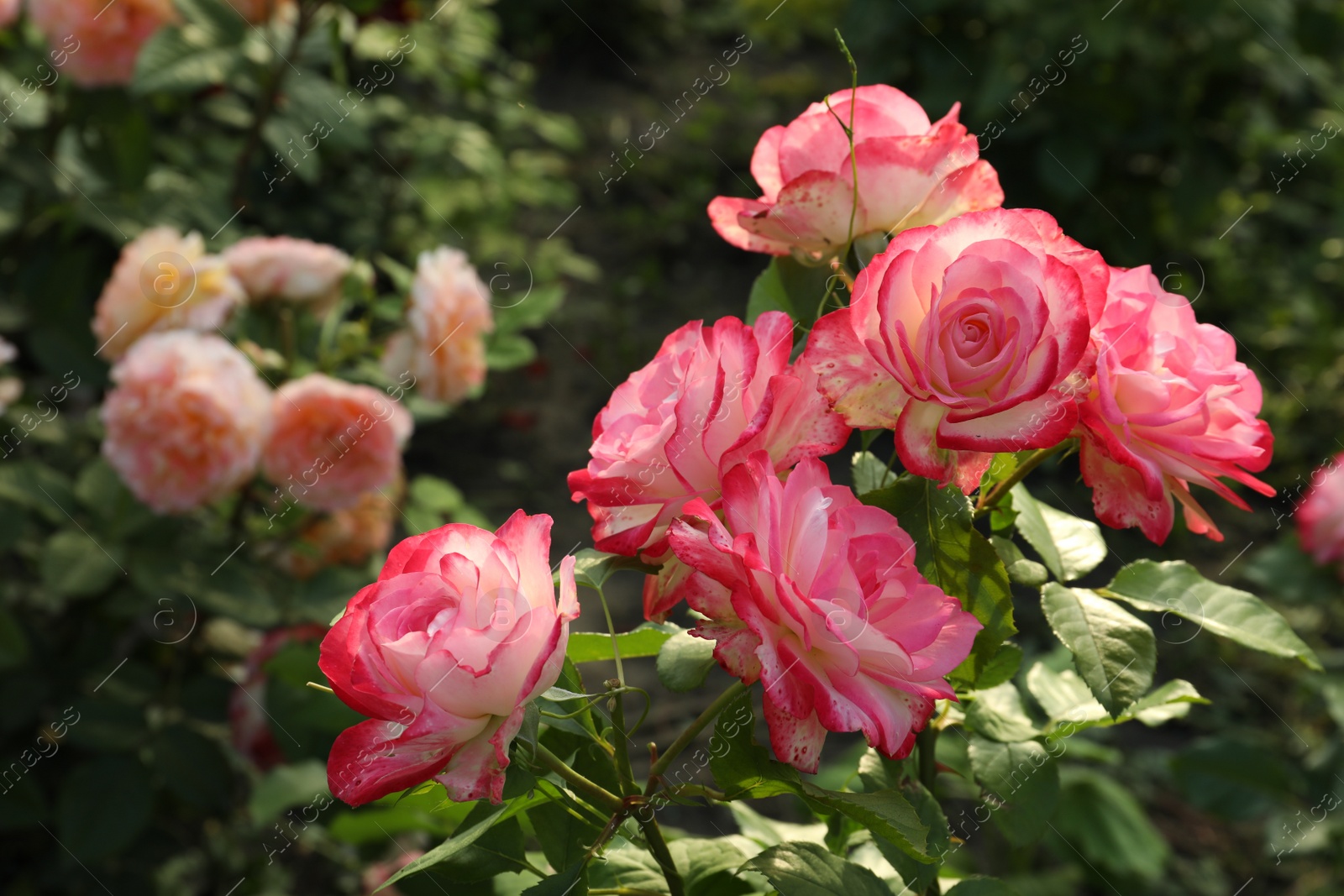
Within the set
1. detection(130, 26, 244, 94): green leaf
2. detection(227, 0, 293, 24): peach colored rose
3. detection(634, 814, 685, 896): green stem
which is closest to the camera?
detection(634, 814, 685, 896): green stem

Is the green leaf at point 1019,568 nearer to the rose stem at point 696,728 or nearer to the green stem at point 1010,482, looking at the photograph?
the green stem at point 1010,482

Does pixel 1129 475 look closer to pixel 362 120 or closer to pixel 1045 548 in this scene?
pixel 1045 548

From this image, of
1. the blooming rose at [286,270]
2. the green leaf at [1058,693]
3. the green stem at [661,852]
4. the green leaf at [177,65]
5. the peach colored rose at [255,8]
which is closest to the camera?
the green stem at [661,852]

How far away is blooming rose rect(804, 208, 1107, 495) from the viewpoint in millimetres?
425

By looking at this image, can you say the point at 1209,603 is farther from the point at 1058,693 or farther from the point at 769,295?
the point at 769,295

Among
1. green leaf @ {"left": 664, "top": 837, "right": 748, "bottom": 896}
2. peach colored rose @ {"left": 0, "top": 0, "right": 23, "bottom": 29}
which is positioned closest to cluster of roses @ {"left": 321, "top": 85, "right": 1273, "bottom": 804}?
green leaf @ {"left": 664, "top": 837, "right": 748, "bottom": 896}

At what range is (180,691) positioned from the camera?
132 cm

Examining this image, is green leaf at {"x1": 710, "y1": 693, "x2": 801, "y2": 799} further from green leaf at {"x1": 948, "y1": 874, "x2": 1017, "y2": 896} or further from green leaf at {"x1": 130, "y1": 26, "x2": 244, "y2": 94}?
green leaf at {"x1": 130, "y1": 26, "x2": 244, "y2": 94}

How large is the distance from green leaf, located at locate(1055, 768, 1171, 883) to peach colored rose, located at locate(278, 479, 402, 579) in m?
1.24

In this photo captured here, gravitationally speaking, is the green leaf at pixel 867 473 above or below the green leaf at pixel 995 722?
above

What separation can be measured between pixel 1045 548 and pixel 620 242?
11.0ft

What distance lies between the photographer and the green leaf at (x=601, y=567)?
0.49m

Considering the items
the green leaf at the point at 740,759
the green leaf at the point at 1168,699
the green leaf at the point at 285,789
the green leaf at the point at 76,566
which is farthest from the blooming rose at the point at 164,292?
the green leaf at the point at 1168,699

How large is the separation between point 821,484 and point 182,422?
2.97 feet
